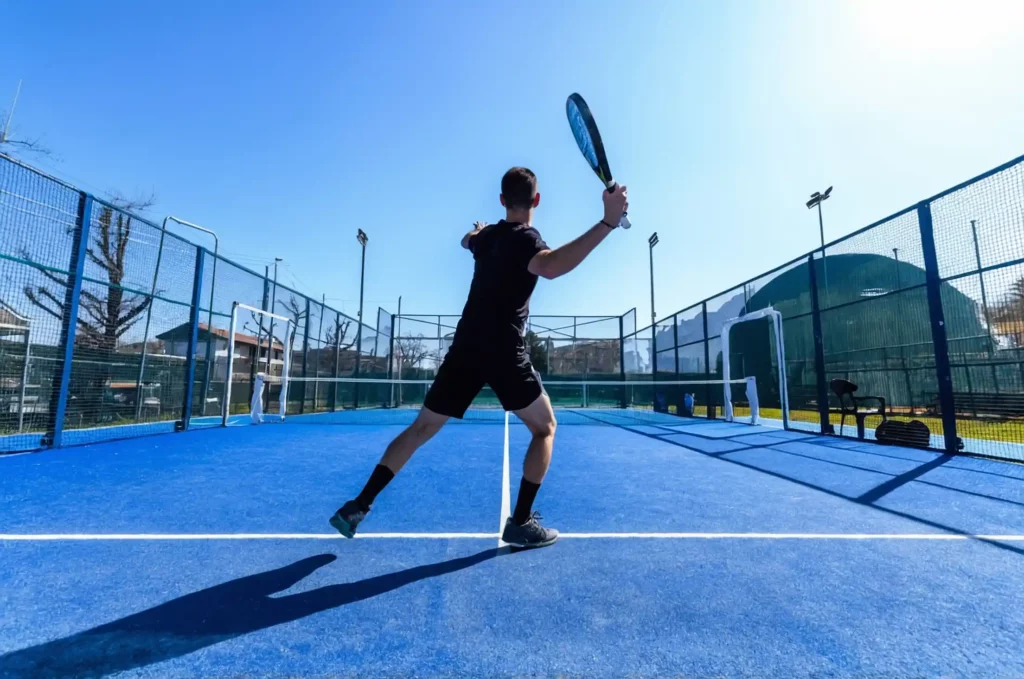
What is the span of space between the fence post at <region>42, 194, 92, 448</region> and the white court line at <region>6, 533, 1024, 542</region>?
4.24 metres

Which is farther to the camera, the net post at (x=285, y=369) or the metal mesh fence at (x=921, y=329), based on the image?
the net post at (x=285, y=369)

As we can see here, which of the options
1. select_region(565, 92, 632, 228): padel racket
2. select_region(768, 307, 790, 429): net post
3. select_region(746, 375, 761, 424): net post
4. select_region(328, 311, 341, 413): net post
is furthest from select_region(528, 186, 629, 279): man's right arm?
select_region(328, 311, 341, 413): net post

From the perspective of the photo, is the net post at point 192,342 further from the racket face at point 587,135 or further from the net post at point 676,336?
the net post at point 676,336

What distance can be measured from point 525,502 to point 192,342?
771 cm

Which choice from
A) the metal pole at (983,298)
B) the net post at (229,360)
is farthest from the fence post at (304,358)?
the metal pole at (983,298)

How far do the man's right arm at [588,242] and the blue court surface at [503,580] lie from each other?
47.4 inches

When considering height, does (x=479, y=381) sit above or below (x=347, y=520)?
above

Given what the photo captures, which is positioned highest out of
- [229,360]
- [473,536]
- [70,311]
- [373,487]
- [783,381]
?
[70,311]

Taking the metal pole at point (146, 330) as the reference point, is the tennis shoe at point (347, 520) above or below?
below

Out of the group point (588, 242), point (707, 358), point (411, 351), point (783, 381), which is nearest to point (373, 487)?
point (588, 242)

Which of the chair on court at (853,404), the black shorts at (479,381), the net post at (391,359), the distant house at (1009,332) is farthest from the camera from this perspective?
the net post at (391,359)

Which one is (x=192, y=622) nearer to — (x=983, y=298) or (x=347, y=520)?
(x=347, y=520)

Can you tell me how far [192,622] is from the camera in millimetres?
1427

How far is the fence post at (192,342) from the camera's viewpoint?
7480 millimetres
